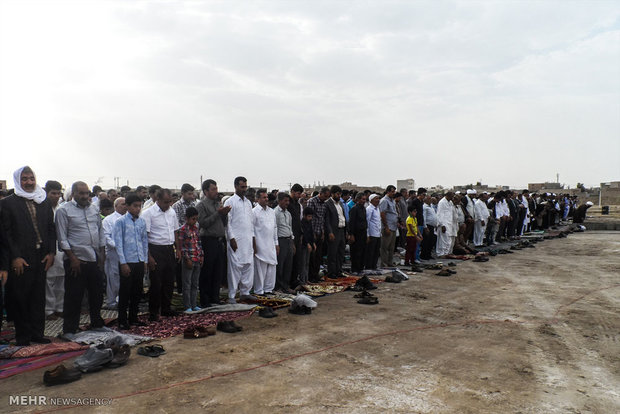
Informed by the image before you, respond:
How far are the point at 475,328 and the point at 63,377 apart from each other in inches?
178

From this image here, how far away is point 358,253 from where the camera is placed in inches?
395

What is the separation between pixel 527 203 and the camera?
1994 cm

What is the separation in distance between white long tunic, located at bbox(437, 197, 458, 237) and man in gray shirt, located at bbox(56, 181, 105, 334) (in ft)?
31.4

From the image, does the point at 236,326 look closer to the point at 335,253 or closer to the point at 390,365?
the point at 390,365

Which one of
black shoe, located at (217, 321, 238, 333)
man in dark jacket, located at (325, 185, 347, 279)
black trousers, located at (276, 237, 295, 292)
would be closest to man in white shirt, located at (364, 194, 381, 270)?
man in dark jacket, located at (325, 185, 347, 279)

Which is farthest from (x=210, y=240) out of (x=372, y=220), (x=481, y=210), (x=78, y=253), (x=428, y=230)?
(x=481, y=210)

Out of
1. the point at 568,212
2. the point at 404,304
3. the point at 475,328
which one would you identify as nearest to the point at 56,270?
the point at 404,304

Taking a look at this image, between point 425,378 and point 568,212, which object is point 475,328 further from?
point 568,212

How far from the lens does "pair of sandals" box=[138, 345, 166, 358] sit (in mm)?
4473

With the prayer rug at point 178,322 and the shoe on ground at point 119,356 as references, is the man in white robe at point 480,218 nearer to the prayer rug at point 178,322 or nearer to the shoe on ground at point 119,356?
the prayer rug at point 178,322

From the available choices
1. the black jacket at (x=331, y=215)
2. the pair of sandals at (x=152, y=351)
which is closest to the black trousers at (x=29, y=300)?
the pair of sandals at (x=152, y=351)

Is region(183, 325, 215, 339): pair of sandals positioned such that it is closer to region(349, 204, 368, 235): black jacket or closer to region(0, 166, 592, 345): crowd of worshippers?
region(0, 166, 592, 345): crowd of worshippers

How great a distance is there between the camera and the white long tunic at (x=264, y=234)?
7.50 m
